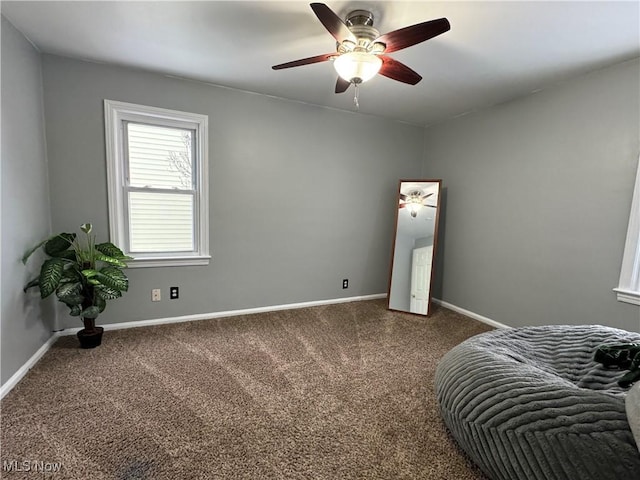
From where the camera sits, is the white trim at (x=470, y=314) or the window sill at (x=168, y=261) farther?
the white trim at (x=470, y=314)

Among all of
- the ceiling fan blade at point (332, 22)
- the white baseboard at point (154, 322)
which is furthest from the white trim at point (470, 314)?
the ceiling fan blade at point (332, 22)

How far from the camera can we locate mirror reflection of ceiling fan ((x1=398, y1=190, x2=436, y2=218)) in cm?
362

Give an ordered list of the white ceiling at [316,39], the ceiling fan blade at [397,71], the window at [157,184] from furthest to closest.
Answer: the window at [157,184] → the ceiling fan blade at [397,71] → the white ceiling at [316,39]

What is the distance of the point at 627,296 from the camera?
2.25 metres

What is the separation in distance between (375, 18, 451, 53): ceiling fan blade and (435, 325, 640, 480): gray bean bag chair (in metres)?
1.68

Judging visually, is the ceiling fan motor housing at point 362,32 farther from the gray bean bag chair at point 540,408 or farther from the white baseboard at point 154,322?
the white baseboard at point 154,322

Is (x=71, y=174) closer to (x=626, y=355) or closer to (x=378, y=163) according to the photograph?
(x=378, y=163)

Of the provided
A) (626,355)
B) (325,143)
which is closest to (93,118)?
(325,143)

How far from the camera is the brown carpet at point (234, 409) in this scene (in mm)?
1422

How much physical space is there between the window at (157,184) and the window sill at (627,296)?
3546 mm

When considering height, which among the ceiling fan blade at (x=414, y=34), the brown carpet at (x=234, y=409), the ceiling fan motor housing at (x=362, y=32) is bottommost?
the brown carpet at (x=234, y=409)

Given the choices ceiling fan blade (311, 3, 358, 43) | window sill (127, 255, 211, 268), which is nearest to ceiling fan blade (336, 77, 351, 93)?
ceiling fan blade (311, 3, 358, 43)

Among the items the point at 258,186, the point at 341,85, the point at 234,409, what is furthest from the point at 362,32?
the point at 234,409

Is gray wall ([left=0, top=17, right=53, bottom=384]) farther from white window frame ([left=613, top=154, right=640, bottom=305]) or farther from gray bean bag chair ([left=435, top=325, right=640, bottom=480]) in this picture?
white window frame ([left=613, top=154, right=640, bottom=305])
